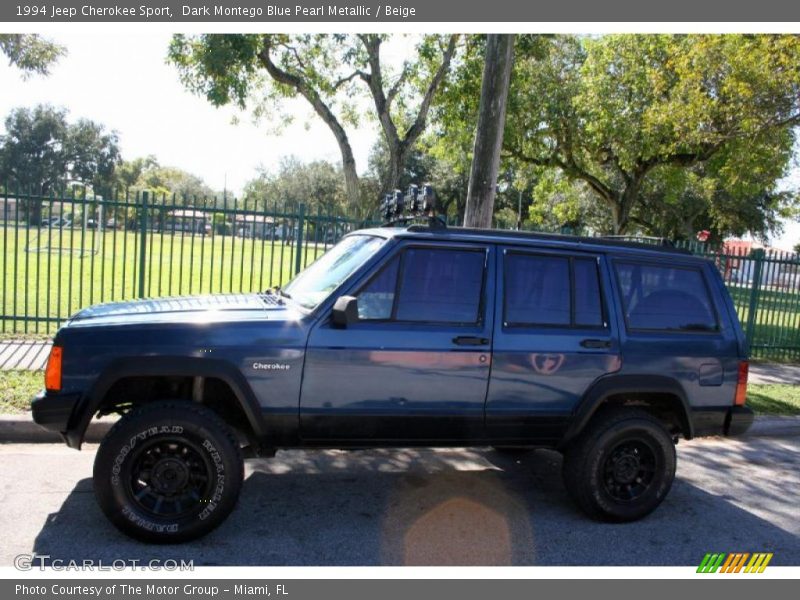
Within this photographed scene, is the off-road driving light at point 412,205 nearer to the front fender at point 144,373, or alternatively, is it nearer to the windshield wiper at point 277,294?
the windshield wiper at point 277,294

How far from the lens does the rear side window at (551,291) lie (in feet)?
15.1

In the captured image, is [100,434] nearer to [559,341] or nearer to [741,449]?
[559,341]

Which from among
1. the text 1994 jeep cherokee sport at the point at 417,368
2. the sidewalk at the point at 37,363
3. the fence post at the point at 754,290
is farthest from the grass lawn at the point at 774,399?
the text 1994 jeep cherokee sport at the point at 417,368

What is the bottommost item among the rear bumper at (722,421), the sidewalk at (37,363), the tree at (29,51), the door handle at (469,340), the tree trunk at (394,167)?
the sidewalk at (37,363)

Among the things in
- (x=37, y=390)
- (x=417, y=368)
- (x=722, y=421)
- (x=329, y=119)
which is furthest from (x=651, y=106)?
(x=37, y=390)

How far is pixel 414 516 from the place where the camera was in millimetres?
4691

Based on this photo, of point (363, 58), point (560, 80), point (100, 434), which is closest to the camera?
point (100, 434)

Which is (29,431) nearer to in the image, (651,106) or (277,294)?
(277,294)

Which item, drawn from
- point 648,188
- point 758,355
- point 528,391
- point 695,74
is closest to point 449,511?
point 528,391

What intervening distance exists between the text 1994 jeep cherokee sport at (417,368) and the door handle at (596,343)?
14 millimetres

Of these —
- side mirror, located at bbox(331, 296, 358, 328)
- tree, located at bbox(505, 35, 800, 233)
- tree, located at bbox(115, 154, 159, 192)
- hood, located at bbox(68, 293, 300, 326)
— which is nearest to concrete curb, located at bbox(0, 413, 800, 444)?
hood, located at bbox(68, 293, 300, 326)

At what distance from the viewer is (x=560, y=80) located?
1988 cm

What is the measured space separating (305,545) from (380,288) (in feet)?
5.47

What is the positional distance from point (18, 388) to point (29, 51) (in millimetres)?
7306
